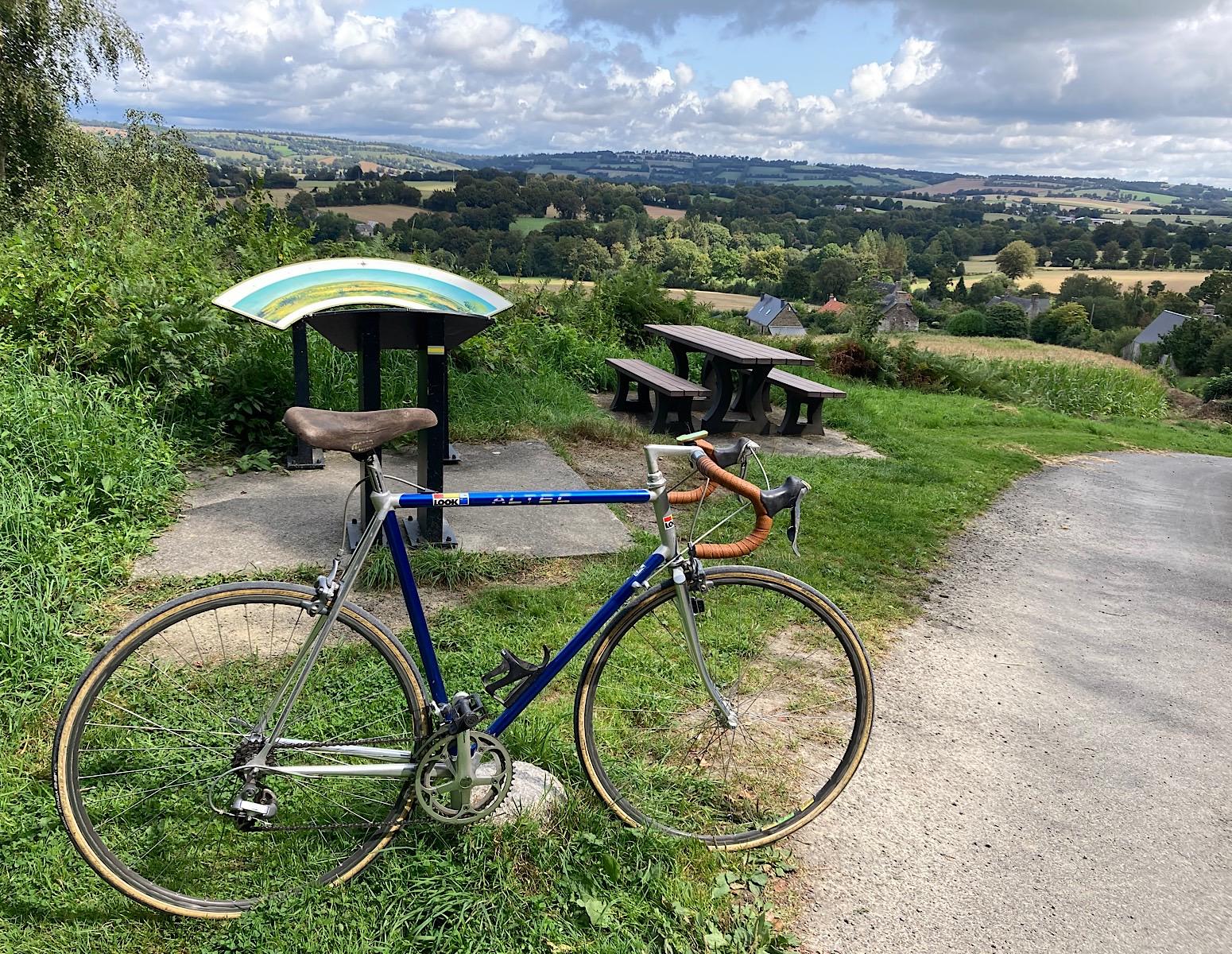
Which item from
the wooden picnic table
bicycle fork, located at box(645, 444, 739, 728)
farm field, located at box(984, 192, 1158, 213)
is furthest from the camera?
farm field, located at box(984, 192, 1158, 213)

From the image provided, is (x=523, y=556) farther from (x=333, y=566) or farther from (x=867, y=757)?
(x=333, y=566)

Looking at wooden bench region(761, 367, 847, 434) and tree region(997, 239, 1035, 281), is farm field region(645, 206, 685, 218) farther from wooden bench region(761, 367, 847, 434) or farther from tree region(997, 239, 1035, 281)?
tree region(997, 239, 1035, 281)

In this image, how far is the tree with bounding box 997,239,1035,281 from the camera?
74.0 m

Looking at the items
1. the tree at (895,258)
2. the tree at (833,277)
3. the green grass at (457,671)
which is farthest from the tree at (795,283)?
the green grass at (457,671)

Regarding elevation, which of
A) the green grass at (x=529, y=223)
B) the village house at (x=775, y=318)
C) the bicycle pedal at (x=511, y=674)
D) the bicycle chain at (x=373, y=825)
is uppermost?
the green grass at (x=529, y=223)

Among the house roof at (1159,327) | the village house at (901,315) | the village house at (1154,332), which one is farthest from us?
the house roof at (1159,327)

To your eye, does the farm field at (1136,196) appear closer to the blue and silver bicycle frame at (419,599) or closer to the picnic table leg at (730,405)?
the picnic table leg at (730,405)

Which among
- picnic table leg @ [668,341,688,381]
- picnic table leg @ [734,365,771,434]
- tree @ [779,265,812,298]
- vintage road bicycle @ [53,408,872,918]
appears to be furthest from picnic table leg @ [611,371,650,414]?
tree @ [779,265,812,298]

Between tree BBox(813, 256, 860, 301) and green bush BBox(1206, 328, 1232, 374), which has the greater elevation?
tree BBox(813, 256, 860, 301)

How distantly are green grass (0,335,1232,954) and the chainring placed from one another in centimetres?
10

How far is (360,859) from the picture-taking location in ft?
7.73

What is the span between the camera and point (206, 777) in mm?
2420

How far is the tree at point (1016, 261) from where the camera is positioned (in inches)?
2913

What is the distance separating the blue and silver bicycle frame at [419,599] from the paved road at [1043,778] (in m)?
0.85
